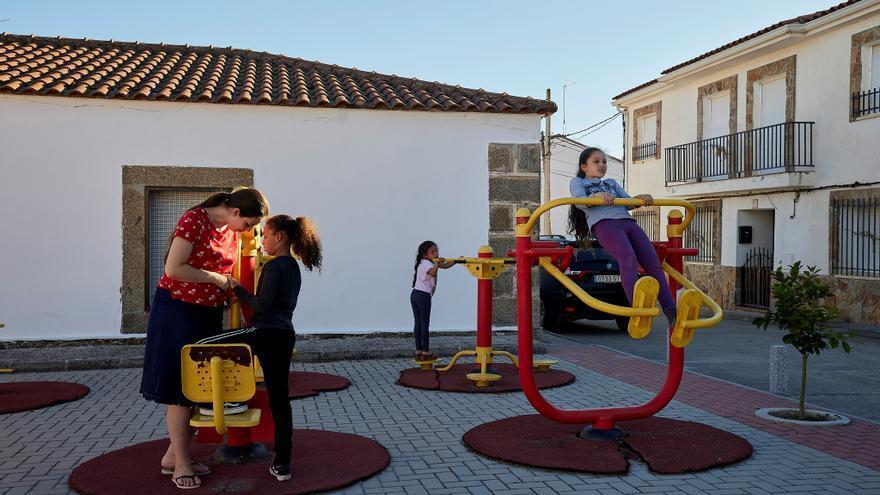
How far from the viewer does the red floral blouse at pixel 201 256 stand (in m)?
4.46

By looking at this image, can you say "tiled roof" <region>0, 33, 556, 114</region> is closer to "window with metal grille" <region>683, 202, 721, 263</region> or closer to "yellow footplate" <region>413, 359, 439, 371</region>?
"yellow footplate" <region>413, 359, 439, 371</region>

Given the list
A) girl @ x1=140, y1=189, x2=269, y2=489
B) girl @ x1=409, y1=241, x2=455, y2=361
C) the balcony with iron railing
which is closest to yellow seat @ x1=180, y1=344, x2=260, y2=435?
girl @ x1=140, y1=189, x2=269, y2=489

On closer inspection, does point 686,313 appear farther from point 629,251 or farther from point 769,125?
point 769,125

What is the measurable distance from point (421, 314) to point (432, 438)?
3251 mm

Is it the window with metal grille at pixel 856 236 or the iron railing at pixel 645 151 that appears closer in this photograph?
the window with metal grille at pixel 856 236

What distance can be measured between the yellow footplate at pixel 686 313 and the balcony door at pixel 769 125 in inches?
558

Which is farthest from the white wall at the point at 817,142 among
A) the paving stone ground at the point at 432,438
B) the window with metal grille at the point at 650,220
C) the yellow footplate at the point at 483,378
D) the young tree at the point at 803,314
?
the yellow footplate at the point at 483,378

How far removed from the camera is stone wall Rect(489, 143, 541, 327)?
35.9ft

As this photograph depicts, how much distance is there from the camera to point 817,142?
683 inches

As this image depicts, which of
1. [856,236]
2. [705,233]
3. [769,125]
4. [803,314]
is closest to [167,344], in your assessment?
[803,314]

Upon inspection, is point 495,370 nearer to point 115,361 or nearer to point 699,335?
point 115,361

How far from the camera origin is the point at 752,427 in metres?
6.28

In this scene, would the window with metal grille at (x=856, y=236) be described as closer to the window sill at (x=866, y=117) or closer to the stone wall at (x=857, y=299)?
the stone wall at (x=857, y=299)

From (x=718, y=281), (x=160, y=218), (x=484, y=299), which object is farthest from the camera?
(x=718, y=281)
